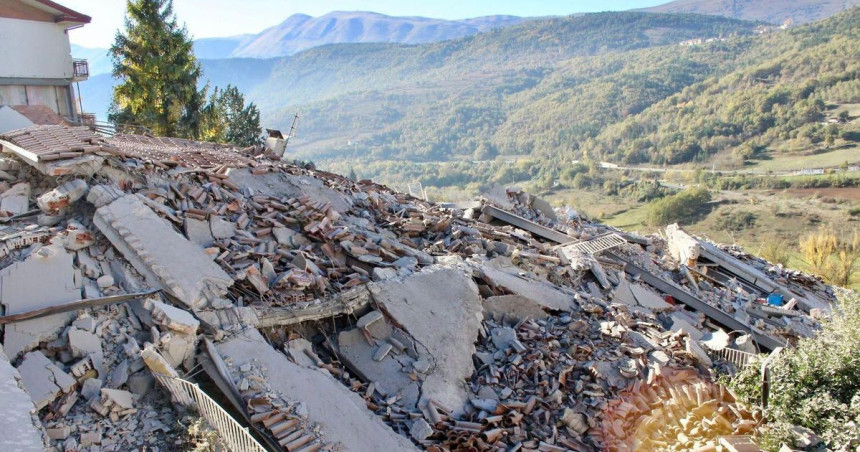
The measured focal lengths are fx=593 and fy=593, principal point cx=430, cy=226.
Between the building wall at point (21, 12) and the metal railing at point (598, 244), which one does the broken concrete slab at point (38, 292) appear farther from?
the building wall at point (21, 12)

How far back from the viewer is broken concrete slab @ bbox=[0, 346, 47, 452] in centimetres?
409

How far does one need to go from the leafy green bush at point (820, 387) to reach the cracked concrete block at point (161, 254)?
21.4 feet

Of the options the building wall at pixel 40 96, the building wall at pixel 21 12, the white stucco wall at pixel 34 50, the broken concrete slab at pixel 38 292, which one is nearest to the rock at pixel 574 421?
the broken concrete slab at pixel 38 292

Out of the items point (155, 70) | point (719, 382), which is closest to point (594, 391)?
point (719, 382)

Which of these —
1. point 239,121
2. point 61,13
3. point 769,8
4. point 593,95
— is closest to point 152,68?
point 61,13

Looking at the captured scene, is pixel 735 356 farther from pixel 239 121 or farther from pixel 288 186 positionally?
pixel 239 121

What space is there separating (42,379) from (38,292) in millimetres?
1051

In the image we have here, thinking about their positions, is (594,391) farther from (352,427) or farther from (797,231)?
(797,231)

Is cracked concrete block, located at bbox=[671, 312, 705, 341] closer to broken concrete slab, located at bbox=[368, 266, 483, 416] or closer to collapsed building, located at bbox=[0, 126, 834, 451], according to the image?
collapsed building, located at bbox=[0, 126, 834, 451]

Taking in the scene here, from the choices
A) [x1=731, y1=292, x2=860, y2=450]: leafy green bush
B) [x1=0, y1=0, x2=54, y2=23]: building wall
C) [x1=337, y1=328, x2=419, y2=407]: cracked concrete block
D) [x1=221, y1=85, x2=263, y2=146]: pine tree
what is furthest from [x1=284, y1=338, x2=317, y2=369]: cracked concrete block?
[x1=221, y1=85, x2=263, y2=146]: pine tree

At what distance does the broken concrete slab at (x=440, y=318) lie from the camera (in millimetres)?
6688

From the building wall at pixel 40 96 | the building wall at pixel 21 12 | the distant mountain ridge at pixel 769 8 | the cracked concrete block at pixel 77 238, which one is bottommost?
the cracked concrete block at pixel 77 238

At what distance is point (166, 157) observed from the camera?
30.7 feet

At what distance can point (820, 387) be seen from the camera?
7094 millimetres
